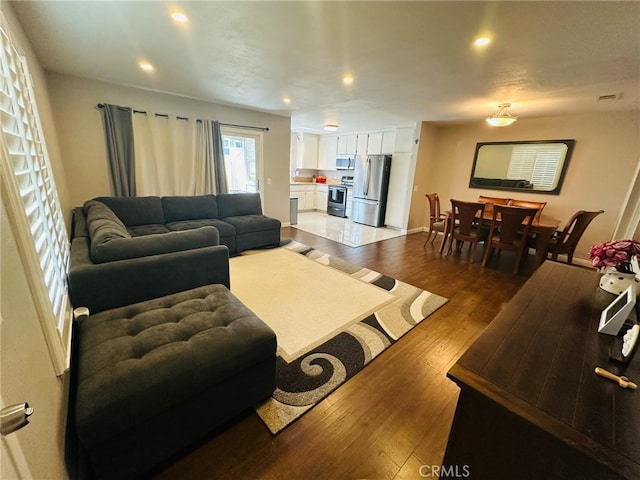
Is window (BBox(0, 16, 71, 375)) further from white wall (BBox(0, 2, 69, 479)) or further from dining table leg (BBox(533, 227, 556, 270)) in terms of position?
dining table leg (BBox(533, 227, 556, 270))

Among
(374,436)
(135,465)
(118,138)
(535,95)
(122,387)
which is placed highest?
(535,95)

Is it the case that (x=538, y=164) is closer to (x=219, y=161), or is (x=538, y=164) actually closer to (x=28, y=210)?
(x=219, y=161)

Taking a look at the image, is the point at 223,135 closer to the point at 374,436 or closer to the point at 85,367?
the point at 85,367

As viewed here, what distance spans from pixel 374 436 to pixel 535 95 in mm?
4159

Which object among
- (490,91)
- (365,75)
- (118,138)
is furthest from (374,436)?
(118,138)

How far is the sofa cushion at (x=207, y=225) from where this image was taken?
3682 millimetres

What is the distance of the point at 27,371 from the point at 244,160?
5.15 metres

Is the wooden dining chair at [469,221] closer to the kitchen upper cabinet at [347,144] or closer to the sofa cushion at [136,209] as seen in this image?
the kitchen upper cabinet at [347,144]

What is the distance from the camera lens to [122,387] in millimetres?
1033

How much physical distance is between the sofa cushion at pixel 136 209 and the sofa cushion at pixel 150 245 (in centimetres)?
200

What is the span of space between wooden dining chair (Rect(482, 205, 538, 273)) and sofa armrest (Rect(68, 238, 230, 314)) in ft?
12.2

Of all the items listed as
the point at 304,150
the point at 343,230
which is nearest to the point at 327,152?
the point at 304,150

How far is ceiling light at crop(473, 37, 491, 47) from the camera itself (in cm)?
193

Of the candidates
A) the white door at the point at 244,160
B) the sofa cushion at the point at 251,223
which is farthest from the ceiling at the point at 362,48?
the sofa cushion at the point at 251,223
